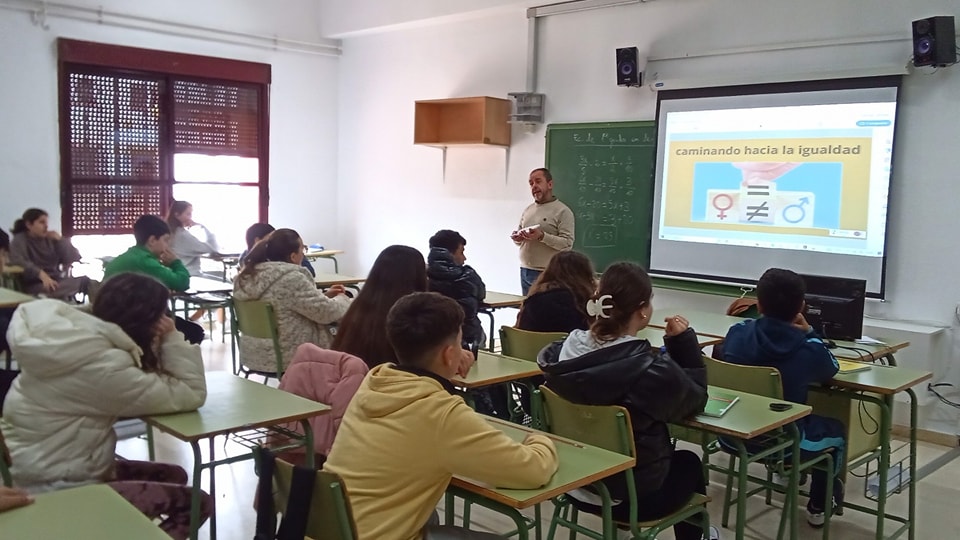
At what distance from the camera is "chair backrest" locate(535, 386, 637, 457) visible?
7.39 feet

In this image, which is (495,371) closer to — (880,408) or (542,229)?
(880,408)

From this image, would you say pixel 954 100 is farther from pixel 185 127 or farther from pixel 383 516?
pixel 185 127

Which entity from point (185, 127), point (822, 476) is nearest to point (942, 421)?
point (822, 476)

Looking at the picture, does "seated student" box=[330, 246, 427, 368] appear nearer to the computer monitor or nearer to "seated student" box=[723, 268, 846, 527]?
"seated student" box=[723, 268, 846, 527]

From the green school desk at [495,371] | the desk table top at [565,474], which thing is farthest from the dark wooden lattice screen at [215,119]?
the desk table top at [565,474]

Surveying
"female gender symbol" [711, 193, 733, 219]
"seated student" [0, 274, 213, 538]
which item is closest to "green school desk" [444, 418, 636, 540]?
"seated student" [0, 274, 213, 538]

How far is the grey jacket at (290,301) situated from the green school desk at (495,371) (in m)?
1.03

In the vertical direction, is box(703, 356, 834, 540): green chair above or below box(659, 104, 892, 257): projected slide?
below

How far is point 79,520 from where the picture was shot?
1.61m

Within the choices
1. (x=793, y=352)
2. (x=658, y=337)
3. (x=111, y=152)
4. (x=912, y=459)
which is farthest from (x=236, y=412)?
(x=111, y=152)

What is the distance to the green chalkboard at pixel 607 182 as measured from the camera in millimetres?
6012

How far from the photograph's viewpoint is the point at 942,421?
475cm

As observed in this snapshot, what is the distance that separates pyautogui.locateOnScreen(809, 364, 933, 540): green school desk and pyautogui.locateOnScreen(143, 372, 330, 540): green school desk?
2000mm

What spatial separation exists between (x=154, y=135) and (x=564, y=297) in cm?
555
